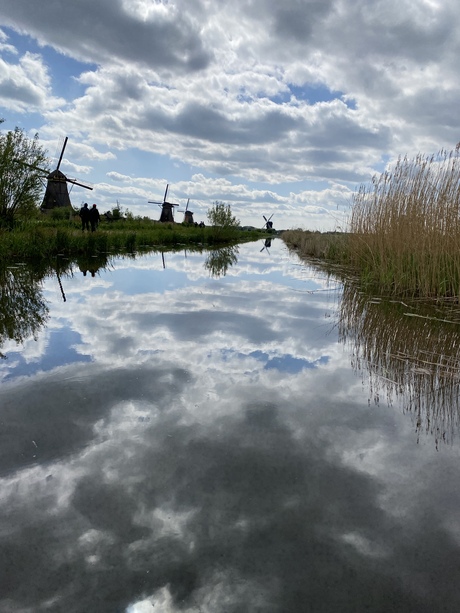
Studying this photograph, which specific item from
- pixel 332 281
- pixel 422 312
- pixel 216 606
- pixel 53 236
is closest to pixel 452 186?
pixel 422 312

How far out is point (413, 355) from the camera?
3.79m

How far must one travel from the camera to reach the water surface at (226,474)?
131 centimetres

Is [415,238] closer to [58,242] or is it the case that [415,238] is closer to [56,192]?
[58,242]

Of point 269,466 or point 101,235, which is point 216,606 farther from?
point 101,235

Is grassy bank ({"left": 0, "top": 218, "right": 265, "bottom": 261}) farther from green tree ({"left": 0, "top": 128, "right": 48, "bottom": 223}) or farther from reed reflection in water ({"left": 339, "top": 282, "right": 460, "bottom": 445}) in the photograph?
reed reflection in water ({"left": 339, "top": 282, "right": 460, "bottom": 445})

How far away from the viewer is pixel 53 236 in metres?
13.2

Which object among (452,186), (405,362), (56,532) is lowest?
(56,532)

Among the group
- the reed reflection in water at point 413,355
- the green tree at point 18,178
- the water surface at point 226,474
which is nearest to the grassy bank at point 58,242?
the green tree at point 18,178

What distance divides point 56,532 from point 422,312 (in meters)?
5.28

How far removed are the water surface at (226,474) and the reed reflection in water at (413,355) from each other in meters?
0.02

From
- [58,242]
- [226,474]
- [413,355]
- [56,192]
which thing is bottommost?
[226,474]

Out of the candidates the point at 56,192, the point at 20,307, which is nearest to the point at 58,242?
the point at 20,307

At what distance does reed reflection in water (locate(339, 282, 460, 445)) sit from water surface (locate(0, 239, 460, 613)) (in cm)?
2

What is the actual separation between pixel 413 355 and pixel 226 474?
250 cm
